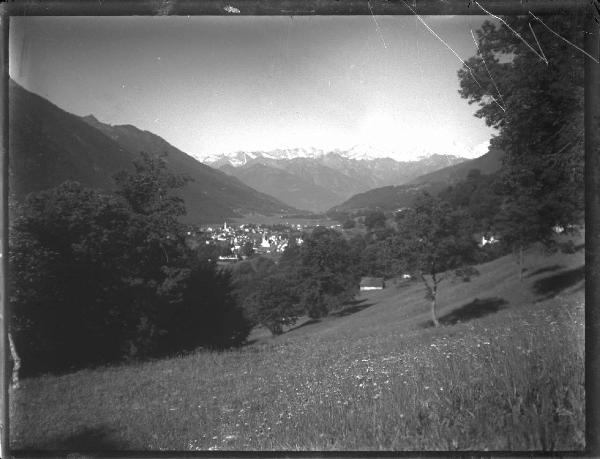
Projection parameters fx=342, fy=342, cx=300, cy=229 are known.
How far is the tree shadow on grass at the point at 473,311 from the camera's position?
739 centimetres

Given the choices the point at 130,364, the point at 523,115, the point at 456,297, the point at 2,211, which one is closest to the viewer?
the point at 2,211

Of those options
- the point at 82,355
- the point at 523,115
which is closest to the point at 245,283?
the point at 82,355

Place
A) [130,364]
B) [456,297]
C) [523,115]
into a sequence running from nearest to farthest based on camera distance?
[523,115]
[130,364]
[456,297]

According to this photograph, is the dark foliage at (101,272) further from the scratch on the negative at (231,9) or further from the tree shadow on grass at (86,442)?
the scratch on the negative at (231,9)

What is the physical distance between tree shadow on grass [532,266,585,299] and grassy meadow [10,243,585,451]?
0.09 ft

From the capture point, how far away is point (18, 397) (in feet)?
12.9

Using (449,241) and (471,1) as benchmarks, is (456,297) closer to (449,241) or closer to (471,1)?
(449,241)

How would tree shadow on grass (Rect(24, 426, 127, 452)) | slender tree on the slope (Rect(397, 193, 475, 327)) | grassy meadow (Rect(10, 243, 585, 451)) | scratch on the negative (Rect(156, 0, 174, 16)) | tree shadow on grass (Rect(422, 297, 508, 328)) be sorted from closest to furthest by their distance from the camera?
grassy meadow (Rect(10, 243, 585, 451))
scratch on the negative (Rect(156, 0, 174, 16))
tree shadow on grass (Rect(24, 426, 127, 452))
slender tree on the slope (Rect(397, 193, 475, 327))
tree shadow on grass (Rect(422, 297, 508, 328))

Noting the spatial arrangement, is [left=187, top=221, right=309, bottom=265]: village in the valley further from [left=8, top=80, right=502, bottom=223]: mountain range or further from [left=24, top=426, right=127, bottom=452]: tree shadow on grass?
[left=24, top=426, right=127, bottom=452]: tree shadow on grass

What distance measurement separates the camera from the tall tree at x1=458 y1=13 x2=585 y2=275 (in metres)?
3.51

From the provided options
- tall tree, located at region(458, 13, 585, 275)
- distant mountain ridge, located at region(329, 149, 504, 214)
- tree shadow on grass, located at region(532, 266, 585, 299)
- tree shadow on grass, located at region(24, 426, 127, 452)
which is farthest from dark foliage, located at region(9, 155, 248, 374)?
tree shadow on grass, located at region(532, 266, 585, 299)

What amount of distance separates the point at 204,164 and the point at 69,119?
164 centimetres

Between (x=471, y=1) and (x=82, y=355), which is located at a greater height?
(x=471, y=1)

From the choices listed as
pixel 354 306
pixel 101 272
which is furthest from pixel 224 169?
pixel 354 306
